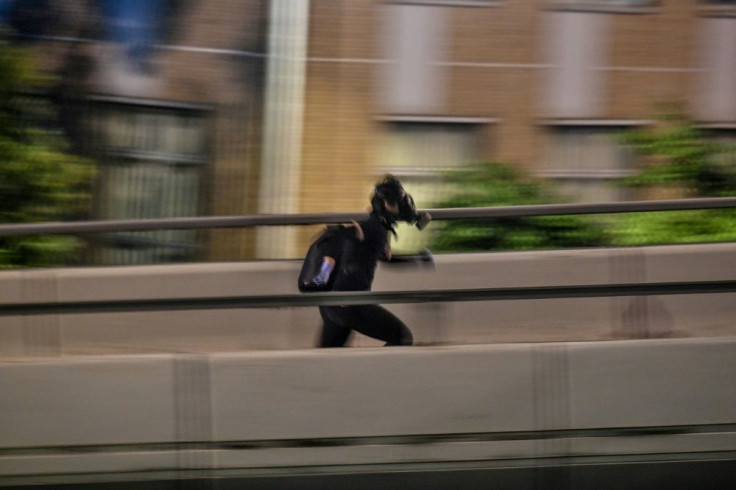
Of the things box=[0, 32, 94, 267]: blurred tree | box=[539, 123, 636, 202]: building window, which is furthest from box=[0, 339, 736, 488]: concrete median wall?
box=[539, 123, 636, 202]: building window

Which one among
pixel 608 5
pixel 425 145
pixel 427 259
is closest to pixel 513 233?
pixel 427 259

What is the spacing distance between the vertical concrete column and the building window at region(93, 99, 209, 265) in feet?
2.41

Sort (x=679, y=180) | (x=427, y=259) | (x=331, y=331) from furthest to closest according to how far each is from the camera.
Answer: (x=679, y=180), (x=427, y=259), (x=331, y=331)

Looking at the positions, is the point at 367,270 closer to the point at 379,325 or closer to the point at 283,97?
the point at 379,325

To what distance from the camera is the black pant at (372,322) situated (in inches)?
253

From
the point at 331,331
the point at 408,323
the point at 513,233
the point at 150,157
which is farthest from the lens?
the point at 150,157

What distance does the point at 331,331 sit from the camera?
6527 millimetres

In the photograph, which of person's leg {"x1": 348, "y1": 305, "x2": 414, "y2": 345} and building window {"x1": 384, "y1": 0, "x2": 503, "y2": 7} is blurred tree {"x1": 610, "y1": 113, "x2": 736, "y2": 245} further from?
person's leg {"x1": 348, "y1": 305, "x2": 414, "y2": 345}

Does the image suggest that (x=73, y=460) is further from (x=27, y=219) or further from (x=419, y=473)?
(x=27, y=219)

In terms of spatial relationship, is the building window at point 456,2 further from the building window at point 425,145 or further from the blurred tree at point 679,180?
the blurred tree at point 679,180

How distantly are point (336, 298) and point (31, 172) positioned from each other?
400 centimetres

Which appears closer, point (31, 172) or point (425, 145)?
point (31, 172)

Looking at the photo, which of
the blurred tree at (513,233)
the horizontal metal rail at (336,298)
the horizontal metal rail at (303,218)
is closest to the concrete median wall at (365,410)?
the horizontal metal rail at (336,298)

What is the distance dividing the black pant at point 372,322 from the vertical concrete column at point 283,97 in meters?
5.27
